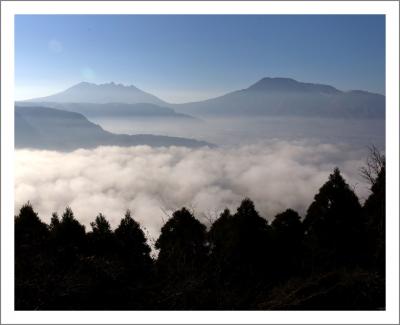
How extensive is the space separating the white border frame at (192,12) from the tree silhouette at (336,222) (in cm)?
274

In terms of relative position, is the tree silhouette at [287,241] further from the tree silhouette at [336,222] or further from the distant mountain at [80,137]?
the distant mountain at [80,137]

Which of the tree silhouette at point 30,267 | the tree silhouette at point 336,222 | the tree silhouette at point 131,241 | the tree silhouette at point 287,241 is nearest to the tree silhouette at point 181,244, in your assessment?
the tree silhouette at point 131,241

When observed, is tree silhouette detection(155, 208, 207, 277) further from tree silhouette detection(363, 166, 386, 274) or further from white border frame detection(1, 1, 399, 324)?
tree silhouette detection(363, 166, 386, 274)

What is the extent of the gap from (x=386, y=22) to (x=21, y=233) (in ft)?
14.3

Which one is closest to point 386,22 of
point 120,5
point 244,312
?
point 120,5

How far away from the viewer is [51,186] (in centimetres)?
1099

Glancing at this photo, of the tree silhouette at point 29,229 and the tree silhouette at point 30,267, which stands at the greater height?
the tree silhouette at point 29,229

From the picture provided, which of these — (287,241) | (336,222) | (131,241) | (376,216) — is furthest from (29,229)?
(376,216)

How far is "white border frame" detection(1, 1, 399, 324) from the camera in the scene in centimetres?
301

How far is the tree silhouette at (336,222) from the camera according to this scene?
19.2ft

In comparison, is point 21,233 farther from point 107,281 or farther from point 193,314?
point 193,314

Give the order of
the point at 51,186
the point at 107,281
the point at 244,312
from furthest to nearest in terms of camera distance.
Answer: the point at 51,186
the point at 107,281
the point at 244,312

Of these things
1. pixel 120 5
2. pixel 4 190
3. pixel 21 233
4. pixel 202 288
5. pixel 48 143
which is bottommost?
pixel 202 288

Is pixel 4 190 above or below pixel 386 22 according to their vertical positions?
below
